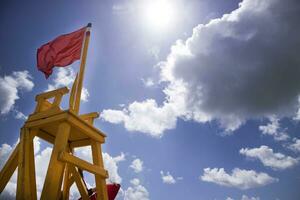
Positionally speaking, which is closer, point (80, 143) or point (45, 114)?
point (45, 114)

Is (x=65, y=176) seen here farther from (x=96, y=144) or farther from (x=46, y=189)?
(x=46, y=189)

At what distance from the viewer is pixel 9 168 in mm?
7098

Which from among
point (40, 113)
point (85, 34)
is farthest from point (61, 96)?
point (85, 34)

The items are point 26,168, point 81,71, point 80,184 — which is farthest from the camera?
point 81,71

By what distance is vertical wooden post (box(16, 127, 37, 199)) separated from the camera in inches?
239

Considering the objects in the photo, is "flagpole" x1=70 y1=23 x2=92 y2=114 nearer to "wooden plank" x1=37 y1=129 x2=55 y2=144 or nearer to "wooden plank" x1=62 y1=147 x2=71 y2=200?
"wooden plank" x1=37 y1=129 x2=55 y2=144

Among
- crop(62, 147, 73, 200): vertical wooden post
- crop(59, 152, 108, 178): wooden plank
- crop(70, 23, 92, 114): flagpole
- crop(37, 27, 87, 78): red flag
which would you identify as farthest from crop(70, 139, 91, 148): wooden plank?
crop(37, 27, 87, 78): red flag

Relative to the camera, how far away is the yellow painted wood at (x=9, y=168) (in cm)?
697

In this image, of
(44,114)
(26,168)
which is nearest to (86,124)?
(44,114)

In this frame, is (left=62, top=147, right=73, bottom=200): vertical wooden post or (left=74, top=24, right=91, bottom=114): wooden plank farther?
(left=62, top=147, right=73, bottom=200): vertical wooden post

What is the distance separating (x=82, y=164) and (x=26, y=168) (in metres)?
1.44

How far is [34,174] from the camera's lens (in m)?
6.68

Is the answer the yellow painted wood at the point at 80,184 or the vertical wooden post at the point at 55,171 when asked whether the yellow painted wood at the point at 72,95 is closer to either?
the vertical wooden post at the point at 55,171

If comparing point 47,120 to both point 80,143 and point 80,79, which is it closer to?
point 80,143
